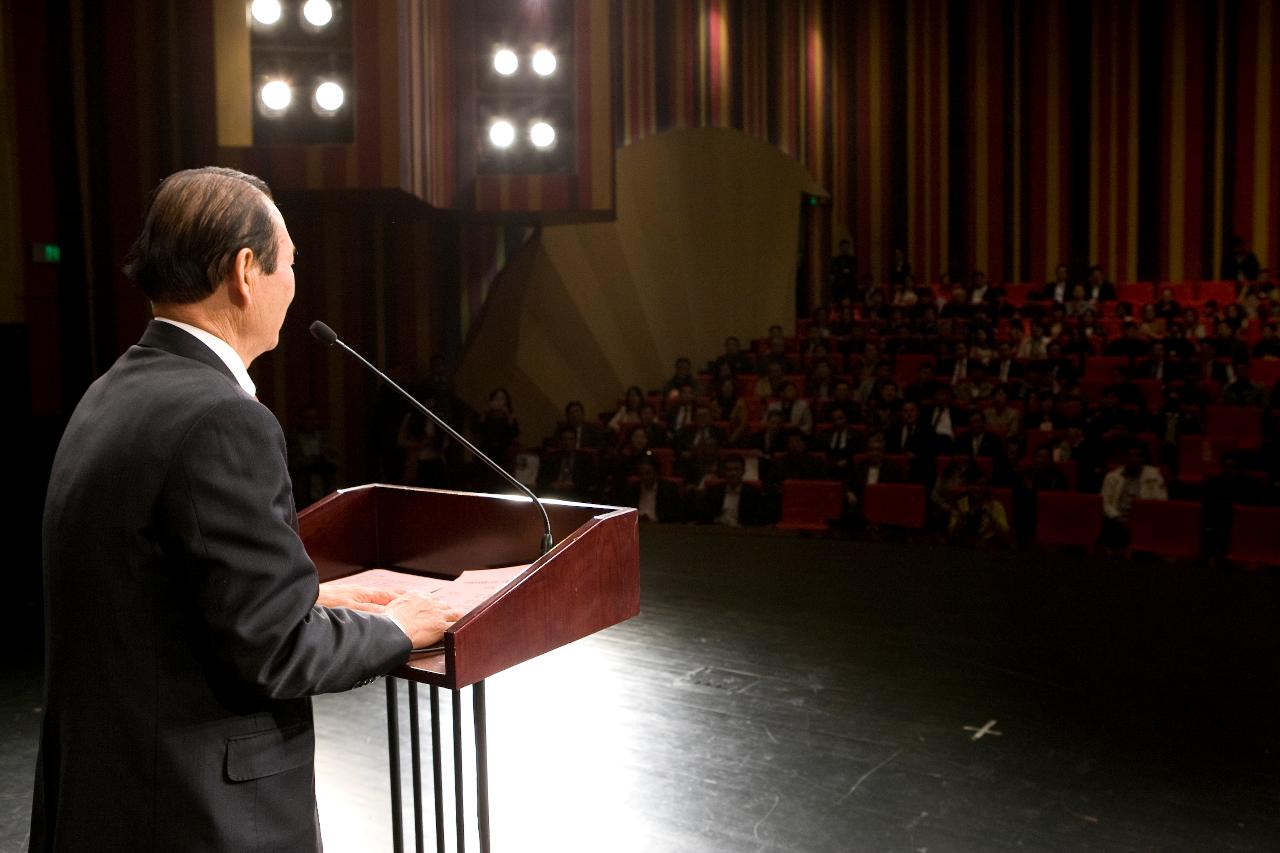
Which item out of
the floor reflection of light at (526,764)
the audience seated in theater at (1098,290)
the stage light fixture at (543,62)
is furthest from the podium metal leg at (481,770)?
the audience seated in theater at (1098,290)

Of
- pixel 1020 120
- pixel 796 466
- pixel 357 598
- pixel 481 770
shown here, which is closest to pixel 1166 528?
pixel 796 466

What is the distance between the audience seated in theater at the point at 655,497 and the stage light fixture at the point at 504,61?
2.25m

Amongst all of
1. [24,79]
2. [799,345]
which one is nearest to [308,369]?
[24,79]

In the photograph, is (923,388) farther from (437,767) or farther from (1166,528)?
(437,767)

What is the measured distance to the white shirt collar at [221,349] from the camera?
0.96 metres

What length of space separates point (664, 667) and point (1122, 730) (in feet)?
4.15

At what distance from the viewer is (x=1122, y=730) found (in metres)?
2.80

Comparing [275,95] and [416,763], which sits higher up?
[275,95]

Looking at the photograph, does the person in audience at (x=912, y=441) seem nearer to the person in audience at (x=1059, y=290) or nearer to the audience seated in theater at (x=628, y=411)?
the audience seated in theater at (x=628, y=411)

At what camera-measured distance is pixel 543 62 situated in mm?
5961

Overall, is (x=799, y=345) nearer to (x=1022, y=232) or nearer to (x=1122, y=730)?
(x=1022, y=232)

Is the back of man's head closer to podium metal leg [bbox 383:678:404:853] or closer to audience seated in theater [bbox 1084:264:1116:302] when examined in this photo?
podium metal leg [bbox 383:678:404:853]

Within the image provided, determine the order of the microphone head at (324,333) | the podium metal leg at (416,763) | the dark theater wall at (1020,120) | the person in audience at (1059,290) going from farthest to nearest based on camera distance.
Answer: the dark theater wall at (1020,120), the person in audience at (1059,290), the podium metal leg at (416,763), the microphone head at (324,333)

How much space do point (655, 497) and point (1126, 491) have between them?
2293 millimetres
